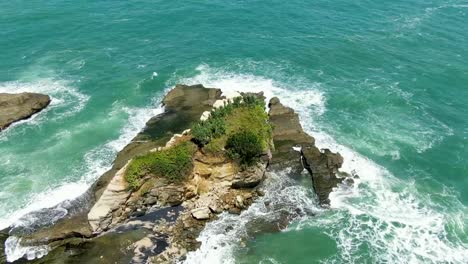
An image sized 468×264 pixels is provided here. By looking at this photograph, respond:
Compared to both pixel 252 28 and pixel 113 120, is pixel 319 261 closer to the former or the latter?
pixel 113 120

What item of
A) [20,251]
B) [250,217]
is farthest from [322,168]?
[20,251]


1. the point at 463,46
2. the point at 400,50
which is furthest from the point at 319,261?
the point at 463,46

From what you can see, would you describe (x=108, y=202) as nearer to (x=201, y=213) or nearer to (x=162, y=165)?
(x=162, y=165)

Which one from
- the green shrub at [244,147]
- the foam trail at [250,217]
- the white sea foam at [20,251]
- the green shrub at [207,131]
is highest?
the green shrub at [207,131]

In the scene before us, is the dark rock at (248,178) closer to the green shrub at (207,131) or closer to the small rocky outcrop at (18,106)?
the green shrub at (207,131)

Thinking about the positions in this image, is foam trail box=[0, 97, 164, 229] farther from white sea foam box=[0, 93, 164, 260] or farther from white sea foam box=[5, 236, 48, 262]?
white sea foam box=[5, 236, 48, 262]

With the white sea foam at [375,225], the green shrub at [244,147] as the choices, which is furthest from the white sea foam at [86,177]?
the white sea foam at [375,225]
